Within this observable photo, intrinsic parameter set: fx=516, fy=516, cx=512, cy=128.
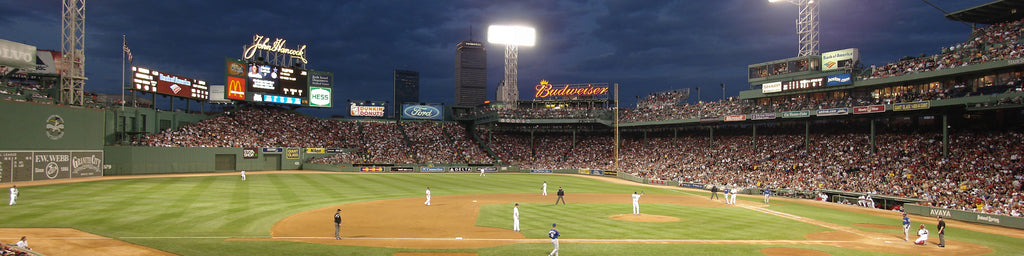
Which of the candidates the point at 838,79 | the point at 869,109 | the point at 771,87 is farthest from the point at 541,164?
the point at 869,109

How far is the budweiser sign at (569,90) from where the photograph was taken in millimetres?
79875

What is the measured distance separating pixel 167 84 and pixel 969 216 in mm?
72848

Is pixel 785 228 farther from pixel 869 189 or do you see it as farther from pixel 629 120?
pixel 629 120

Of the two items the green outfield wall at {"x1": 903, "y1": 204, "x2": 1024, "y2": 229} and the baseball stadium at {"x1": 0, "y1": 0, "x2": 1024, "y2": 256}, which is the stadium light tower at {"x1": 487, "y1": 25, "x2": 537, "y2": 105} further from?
the green outfield wall at {"x1": 903, "y1": 204, "x2": 1024, "y2": 229}

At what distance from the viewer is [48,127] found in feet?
142

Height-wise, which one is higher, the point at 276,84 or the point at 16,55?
the point at 276,84

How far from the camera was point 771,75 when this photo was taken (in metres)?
58.8

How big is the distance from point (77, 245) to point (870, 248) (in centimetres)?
2835

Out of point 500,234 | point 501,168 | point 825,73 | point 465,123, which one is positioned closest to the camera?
point 500,234


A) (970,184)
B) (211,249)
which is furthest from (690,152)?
(211,249)

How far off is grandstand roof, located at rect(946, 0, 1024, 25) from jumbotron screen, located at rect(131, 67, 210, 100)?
76.3m

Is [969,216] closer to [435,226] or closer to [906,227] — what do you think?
[906,227]

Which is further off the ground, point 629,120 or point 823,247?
point 629,120

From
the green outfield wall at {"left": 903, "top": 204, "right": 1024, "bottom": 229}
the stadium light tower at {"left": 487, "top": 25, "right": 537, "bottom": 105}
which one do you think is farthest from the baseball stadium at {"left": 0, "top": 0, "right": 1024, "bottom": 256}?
the stadium light tower at {"left": 487, "top": 25, "right": 537, "bottom": 105}
